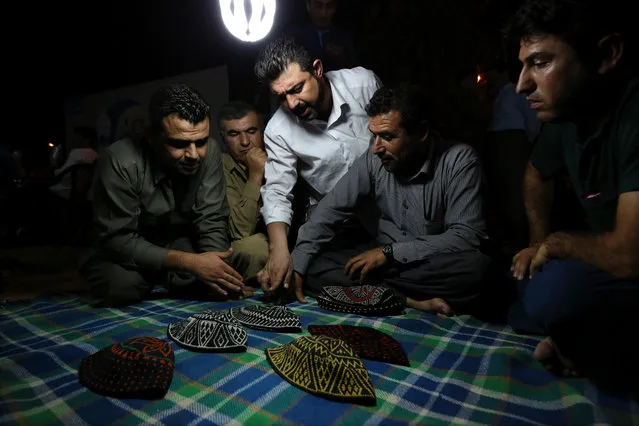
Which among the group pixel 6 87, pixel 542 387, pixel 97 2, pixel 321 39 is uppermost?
pixel 97 2

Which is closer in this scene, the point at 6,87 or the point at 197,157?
the point at 197,157

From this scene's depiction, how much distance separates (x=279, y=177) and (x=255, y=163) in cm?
43

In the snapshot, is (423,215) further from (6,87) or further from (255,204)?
(6,87)

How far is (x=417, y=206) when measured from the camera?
2.24 m

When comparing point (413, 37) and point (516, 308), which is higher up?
point (413, 37)

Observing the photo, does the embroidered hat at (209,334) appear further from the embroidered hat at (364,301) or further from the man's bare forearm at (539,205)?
the man's bare forearm at (539,205)

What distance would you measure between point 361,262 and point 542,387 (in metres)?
1.02

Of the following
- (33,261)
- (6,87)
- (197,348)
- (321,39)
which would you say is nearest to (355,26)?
(321,39)

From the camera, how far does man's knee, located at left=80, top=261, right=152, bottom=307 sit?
2.22 meters

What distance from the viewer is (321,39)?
3.14m

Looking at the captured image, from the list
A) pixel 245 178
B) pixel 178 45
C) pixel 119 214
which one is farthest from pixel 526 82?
pixel 178 45

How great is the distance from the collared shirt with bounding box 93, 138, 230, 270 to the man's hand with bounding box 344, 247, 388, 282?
0.76 metres

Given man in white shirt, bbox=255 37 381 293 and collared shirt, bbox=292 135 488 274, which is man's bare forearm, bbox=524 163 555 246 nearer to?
collared shirt, bbox=292 135 488 274

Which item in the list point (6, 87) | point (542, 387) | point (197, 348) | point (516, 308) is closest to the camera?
point (542, 387)
